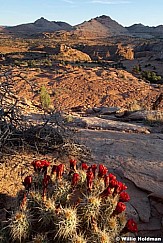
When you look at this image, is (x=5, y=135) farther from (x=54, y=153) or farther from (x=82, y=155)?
(x=82, y=155)

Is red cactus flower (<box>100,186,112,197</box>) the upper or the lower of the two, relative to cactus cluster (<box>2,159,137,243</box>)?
upper

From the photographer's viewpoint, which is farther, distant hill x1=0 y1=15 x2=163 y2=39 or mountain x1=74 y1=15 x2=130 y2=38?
mountain x1=74 y1=15 x2=130 y2=38

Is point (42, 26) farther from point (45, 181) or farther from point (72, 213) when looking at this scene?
point (72, 213)

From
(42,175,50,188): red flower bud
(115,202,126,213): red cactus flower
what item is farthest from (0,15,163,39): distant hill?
(115,202,126,213): red cactus flower

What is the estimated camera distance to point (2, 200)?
4.07 meters

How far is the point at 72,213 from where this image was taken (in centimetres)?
288

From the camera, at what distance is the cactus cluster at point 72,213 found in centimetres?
291

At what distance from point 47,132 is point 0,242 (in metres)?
2.82

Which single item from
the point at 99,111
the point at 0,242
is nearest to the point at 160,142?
the point at 0,242

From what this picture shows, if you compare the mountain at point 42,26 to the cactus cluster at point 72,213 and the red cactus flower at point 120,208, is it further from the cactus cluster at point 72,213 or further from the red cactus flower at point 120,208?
the red cactus flower at point 120,208

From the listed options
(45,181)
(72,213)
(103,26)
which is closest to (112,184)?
(72,213)

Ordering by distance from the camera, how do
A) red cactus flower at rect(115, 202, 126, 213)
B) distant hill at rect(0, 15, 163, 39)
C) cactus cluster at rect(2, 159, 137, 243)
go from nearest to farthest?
1. cactus cluster at rect(2, 159, 137, 243)
2. red cactus flower at rect(115, 202, 126, 213)
3. distant hill at rect(0, 15, 163, 39)

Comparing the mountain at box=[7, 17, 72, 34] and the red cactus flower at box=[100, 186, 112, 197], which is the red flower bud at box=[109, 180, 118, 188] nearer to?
the red cactus flower at box=[100, 186, 112, 197]

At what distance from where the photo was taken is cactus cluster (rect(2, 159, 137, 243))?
2.91 meters
